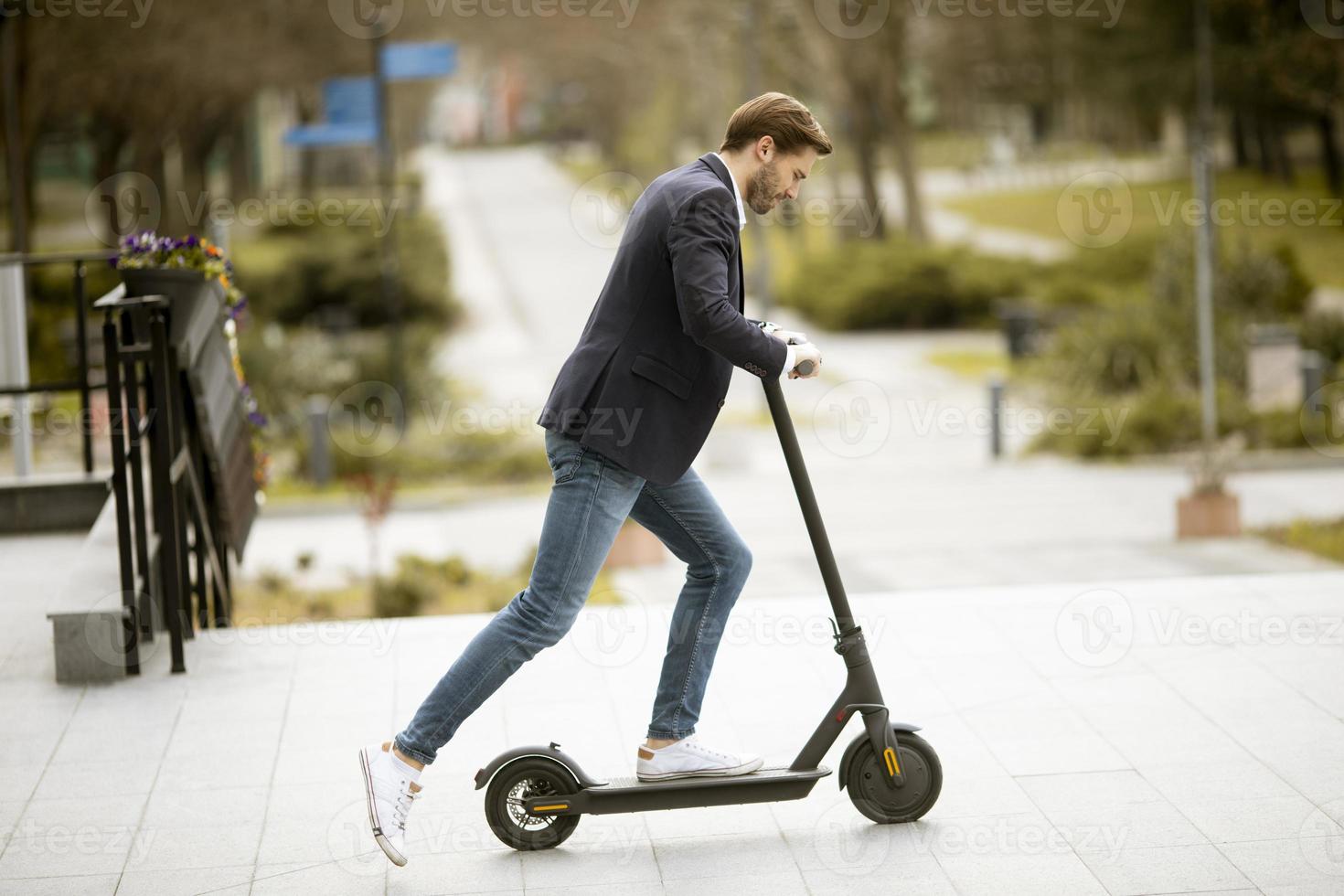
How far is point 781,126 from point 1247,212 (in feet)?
124

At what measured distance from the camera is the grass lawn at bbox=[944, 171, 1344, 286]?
3323 cm

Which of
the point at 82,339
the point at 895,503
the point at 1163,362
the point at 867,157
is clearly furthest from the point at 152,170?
the point at 82,339

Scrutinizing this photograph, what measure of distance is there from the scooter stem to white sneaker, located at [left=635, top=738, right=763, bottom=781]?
1.39 feet

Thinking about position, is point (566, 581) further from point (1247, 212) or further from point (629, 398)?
point (1247, 212)

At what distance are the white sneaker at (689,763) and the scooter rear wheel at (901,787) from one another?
0.82 ft

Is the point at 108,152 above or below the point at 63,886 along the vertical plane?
above

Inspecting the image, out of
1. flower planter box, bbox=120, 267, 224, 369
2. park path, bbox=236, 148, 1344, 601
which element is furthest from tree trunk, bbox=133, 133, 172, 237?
flower planter box, bbox=120, 267, 224, 369

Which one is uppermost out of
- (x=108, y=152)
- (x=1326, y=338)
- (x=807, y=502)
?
(x=108, y=152)

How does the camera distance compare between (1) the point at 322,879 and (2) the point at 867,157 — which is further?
(2) the point at 867,157

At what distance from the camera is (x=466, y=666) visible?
383 cm

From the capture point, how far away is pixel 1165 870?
3.71 m

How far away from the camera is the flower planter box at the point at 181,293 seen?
5.67 m

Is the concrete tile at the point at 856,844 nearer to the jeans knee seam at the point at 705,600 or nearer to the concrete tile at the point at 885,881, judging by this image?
the concrete tile at the point at 885,881

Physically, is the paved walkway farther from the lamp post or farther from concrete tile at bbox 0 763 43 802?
the lamp post
